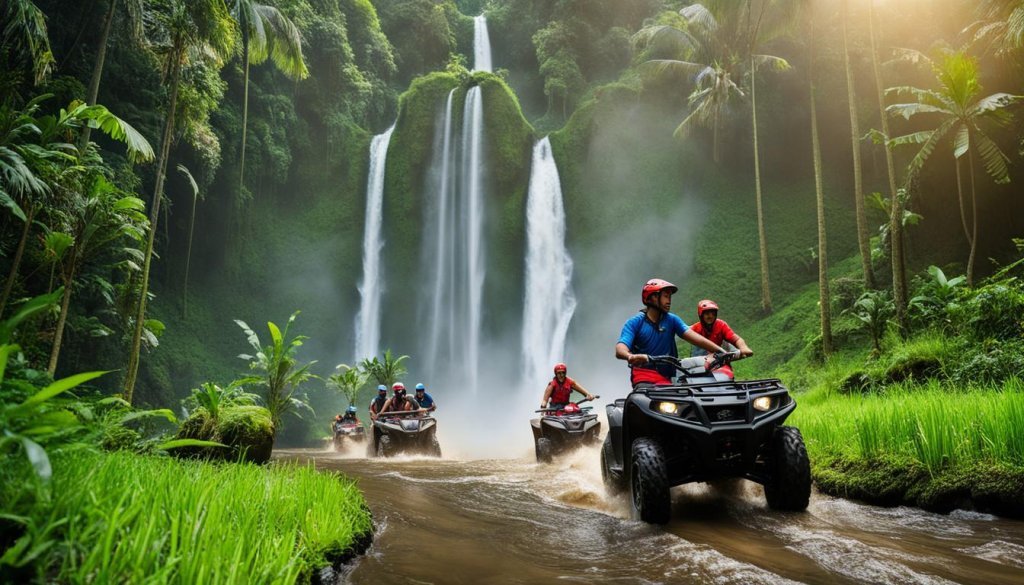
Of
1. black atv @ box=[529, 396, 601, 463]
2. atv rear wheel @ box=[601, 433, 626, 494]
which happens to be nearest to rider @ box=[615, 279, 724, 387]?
atv rear wheel @ box=[601, 433, 626, 494]

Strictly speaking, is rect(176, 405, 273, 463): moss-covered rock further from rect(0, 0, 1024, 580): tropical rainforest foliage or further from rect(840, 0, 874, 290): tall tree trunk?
rect(840, 0, 874, 290): tall tree trunk

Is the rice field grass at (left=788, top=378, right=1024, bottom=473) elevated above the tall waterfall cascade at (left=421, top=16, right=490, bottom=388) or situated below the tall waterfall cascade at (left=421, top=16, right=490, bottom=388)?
below

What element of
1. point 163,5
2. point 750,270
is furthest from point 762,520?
point 750,270

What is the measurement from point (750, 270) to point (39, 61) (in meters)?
24.1

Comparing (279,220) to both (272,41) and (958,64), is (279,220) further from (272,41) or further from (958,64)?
(958,64)

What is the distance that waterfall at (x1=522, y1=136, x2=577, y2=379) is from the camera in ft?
83.7

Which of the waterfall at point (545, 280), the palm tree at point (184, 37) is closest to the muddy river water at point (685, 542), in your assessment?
the palm tree at point (184, 37)

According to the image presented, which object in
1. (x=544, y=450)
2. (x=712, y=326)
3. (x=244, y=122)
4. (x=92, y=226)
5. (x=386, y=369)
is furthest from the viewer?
(x=244, y=122)

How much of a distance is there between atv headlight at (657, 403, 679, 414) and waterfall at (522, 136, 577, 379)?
21011 mm

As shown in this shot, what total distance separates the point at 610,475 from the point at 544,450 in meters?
3.89

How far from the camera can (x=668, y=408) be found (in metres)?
3.98

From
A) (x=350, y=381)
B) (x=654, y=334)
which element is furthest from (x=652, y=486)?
(x=350, y=381)

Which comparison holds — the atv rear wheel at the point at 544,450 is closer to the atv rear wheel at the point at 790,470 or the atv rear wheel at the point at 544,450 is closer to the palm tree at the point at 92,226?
the atv rear wheel at the point at 790,470

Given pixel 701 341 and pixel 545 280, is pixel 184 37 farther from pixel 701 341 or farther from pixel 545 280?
pixel 545 280
